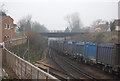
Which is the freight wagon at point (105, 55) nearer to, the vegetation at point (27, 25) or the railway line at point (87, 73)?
the railway line at point (87, 73)

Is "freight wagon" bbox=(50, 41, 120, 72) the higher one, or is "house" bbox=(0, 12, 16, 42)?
"house" bbox=(0, 12, 16, 42)

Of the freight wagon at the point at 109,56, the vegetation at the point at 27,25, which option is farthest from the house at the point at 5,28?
the freight wagon at the point at 109,56

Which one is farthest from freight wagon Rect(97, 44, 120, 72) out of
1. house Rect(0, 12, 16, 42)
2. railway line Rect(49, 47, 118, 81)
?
house Rect(0, 12, 16, 42)

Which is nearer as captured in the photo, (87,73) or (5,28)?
(87,73)

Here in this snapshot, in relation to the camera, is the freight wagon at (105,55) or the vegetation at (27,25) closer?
the freight wagon at (105,55)

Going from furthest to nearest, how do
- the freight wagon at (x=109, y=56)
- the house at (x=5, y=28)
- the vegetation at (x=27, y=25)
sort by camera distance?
the vegetation at (x=27, y=25) → the house at (x=5, y=28) → the freight wagon at (x=109, y=56)

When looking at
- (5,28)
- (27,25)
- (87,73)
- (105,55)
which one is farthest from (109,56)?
(27,25)

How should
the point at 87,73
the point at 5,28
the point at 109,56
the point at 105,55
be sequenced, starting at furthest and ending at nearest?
the point at 5,28 < the point at 87,73 < the point at 105,55 < the point at 109,56

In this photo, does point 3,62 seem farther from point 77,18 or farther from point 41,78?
point 77,18

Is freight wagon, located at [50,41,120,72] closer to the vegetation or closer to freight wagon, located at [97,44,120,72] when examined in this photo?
freight wagon, located at [97,44,120,72]

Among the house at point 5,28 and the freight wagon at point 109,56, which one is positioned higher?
the house at point 5,28

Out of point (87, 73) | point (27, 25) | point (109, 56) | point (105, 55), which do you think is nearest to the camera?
point (109, 56)

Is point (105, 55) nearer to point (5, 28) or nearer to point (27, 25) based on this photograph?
point (5, 28)

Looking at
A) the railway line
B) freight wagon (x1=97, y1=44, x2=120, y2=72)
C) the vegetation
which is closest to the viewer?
the railway line
